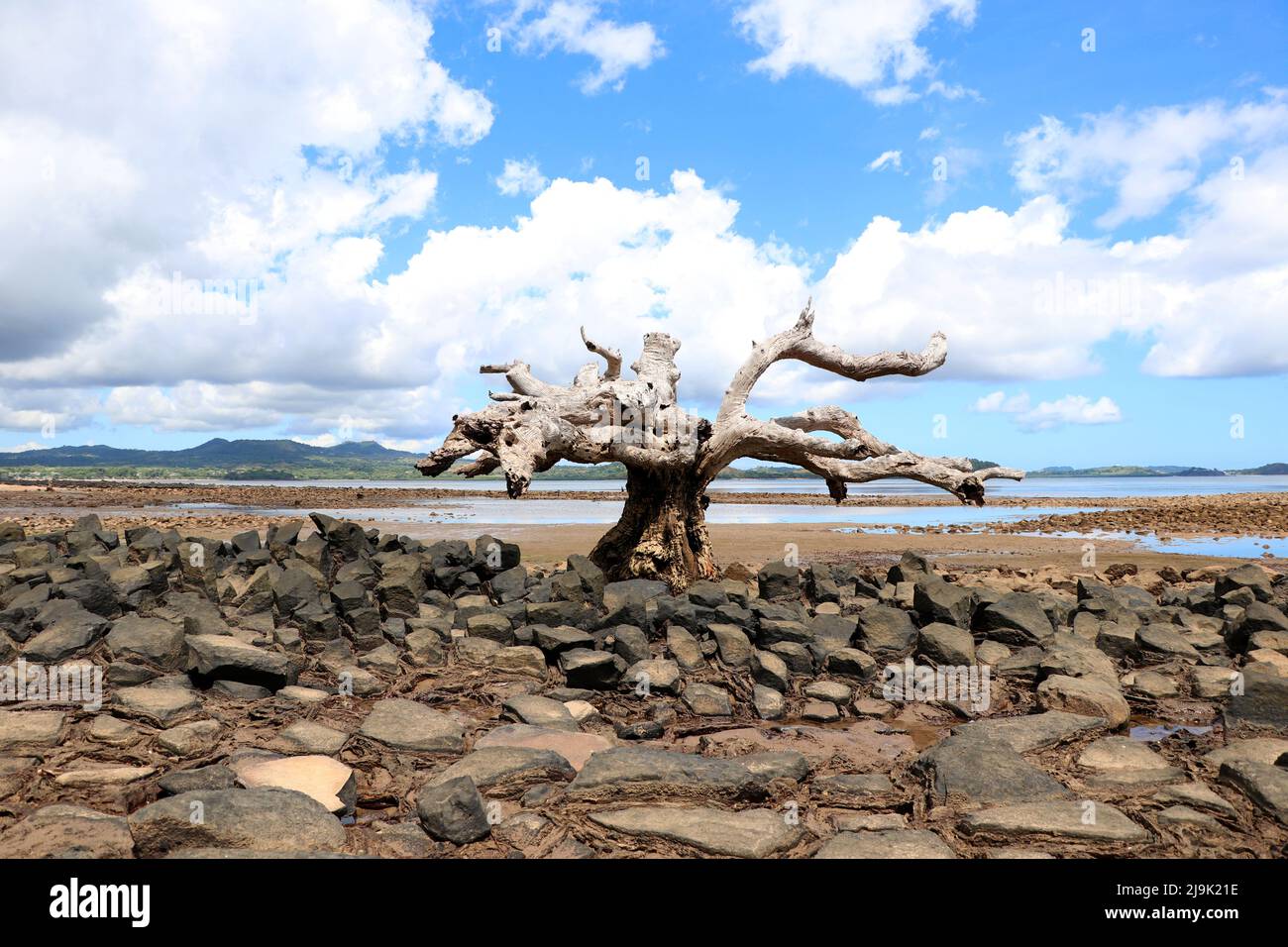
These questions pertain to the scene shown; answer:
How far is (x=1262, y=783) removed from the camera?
4.45 metres

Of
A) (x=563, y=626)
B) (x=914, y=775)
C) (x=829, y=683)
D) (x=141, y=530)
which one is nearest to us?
(x=914, y=775)

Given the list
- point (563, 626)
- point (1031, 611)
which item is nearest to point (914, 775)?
point (563, 626)

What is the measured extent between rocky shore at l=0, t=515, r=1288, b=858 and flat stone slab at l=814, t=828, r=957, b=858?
0.02m

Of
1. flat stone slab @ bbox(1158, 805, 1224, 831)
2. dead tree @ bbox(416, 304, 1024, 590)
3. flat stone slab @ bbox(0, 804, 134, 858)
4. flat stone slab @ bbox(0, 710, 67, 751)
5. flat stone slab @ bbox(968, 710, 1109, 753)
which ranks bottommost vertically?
flat stone slab @ bbox(1158, 805, 1224, 831)

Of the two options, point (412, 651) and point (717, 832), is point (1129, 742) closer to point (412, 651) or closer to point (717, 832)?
point (717, 832)

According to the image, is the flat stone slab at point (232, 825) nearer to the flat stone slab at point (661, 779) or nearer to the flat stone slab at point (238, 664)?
the flat stone slab at point (661, 779)

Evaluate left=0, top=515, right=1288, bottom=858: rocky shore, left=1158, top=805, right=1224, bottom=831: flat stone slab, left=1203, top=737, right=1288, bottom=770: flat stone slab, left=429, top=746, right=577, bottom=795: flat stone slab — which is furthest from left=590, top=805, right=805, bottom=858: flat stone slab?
left=1203, top=737, right=1288, bottom=770: flat stone slab

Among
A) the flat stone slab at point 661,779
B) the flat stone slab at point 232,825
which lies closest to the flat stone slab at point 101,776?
the flat stone slab at point 232,825

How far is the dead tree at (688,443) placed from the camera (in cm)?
1030

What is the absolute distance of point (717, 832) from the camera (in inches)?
152

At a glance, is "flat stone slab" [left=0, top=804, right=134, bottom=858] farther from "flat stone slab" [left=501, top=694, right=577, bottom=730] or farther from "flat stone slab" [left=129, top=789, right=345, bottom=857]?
"flat stone slab" [left=501, top=694, right=577, bottom=730]

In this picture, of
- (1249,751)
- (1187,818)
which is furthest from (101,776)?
(1249,751)

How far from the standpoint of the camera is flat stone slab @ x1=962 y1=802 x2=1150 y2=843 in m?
3.93
